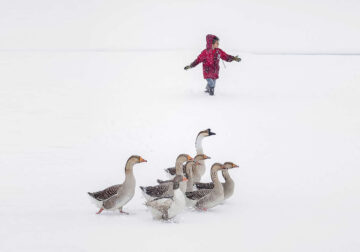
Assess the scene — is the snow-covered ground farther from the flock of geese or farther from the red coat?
the red coat

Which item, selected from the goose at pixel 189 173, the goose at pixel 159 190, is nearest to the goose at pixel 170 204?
the goose at pixel 159 190

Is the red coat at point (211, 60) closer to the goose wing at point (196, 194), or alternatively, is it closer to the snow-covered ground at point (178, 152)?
the snow-covered ground at point (178, 152)

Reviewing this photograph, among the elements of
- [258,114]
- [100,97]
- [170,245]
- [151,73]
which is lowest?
[170,245]

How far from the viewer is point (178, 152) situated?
13.5 metres

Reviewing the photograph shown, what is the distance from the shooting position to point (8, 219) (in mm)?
9008

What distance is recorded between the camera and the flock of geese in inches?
342

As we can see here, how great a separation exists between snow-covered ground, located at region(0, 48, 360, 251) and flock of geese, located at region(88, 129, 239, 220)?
7.2 inches

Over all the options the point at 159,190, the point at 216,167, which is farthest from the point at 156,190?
the point at 216,167

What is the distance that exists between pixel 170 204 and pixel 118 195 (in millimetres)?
847

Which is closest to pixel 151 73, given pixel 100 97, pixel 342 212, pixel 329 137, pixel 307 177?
pixel 100 97

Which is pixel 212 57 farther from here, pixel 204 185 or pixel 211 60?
pixel 204 185

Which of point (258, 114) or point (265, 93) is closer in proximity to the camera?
point (258, 114)

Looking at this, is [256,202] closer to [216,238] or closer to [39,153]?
[216,238]

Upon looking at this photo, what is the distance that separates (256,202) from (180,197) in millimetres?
1869
